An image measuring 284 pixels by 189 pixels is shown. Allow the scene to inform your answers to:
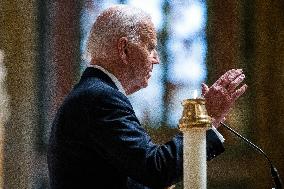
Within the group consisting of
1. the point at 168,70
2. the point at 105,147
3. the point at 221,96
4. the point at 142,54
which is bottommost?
the point at 105,147

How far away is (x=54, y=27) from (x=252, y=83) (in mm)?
1514

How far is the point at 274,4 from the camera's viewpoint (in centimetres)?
466

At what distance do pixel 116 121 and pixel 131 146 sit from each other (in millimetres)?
82

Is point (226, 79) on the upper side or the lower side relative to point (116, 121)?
upper

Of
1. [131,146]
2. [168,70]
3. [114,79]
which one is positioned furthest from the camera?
[168,70]

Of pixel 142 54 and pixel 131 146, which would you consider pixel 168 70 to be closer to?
pixel 142 54

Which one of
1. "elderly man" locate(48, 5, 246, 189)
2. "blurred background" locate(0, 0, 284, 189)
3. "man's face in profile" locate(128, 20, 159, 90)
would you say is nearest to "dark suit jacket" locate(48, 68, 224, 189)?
"elderly man" locate(48, 5, 246, 189)

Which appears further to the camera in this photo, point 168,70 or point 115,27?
point 168,70

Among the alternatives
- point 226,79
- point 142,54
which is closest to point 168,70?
point 142,54

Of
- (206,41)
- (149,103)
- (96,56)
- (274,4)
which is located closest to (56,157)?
(96,56)

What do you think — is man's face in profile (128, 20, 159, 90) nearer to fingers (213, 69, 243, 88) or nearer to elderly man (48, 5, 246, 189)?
elderly man (48, 5, 246, 189)

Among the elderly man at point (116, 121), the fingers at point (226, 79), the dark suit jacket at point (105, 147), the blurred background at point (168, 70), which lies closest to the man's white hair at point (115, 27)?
the elderly man at point (116, 121)

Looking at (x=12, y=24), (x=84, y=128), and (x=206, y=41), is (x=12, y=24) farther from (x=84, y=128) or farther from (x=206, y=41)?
(x=84, y=128)

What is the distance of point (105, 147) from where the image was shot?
1.50 meters
